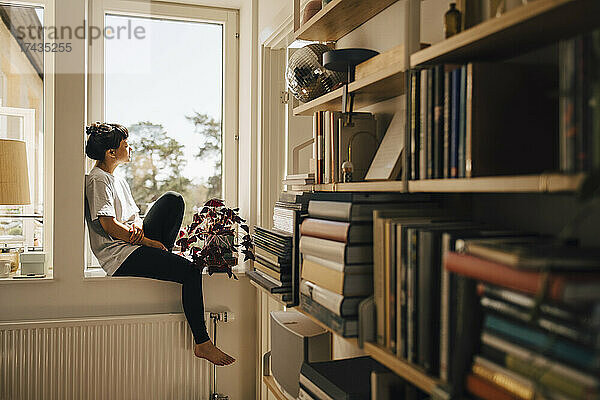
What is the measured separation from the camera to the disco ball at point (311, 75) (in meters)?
1.82

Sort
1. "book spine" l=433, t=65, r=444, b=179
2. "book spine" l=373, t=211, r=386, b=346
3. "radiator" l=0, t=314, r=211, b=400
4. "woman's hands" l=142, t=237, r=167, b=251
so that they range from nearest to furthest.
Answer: "book spine" l=433, t=65, r=444, b=179
"book spine" l=373, t=211, r=386, b=346
"radiator" l=0, t=314, r=211, b=400
"woman's hands" l=142, t=237, r=167, b=251

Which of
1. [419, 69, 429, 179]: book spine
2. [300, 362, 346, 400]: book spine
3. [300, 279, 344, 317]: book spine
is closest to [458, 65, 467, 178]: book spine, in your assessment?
[419, 69, 429, 179]: book spine

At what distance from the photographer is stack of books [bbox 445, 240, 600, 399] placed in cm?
67

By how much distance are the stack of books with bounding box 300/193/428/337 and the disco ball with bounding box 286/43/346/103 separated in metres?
0.50

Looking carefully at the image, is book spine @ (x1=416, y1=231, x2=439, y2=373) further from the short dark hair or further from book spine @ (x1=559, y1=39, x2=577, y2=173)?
the short dark hair

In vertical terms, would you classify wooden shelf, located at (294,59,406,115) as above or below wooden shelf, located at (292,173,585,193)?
above

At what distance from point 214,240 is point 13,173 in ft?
3.29

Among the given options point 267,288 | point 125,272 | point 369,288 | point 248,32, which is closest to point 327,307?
point 369,288

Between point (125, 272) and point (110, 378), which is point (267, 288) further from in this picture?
point (110, 378)

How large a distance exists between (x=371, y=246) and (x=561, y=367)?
640 mm

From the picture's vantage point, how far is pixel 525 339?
2.49ft

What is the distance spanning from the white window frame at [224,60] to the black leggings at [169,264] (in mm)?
358

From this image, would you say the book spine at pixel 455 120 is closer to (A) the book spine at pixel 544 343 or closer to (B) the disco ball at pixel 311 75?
(A) the book spine at pixel 544 343

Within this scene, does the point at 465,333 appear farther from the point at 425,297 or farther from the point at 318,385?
the point at 318,385
